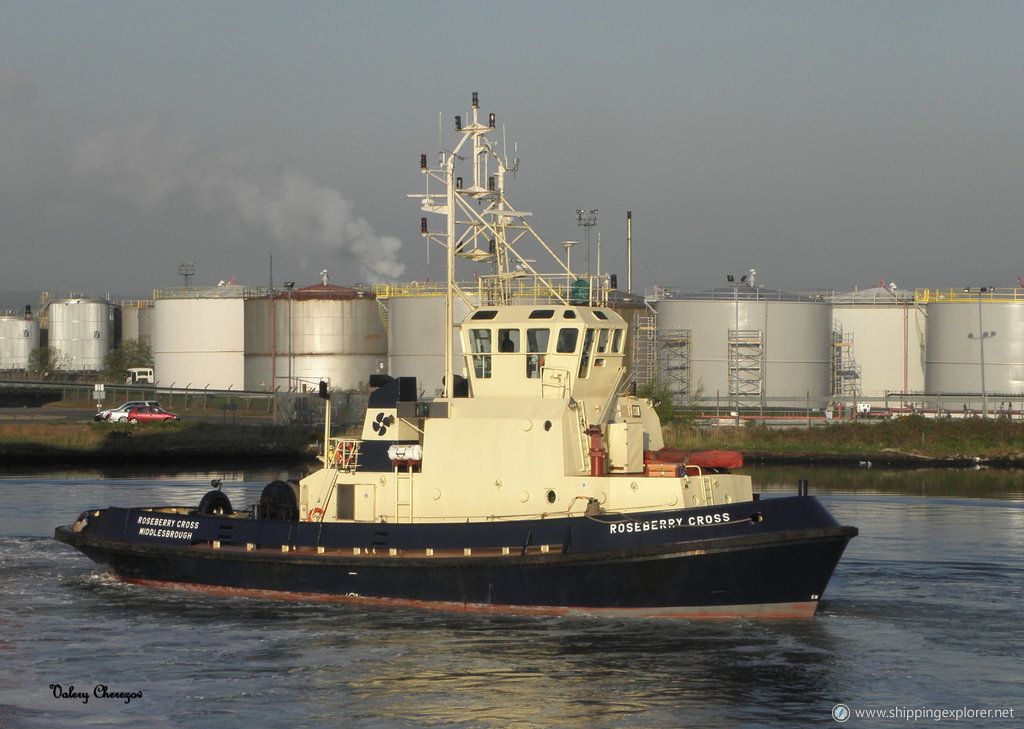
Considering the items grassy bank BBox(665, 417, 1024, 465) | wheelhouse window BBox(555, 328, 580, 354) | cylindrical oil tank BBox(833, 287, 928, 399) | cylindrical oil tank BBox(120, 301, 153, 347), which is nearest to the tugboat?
wheelhouse window BBox(555, 328, 580, 354)

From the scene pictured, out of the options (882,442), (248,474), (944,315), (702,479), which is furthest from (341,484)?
(944,315)

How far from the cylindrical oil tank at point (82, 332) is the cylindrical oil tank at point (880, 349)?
194ft

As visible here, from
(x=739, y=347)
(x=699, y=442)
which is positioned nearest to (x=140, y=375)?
(x=739, y=347)

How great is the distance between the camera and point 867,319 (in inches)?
2496

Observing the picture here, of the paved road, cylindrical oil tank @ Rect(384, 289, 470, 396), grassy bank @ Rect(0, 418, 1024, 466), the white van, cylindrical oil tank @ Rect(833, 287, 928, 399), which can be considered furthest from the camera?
the white van

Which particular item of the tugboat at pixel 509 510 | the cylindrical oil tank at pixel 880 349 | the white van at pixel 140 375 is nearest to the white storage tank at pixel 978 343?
the cylindrical oil tank at pixel 880 349

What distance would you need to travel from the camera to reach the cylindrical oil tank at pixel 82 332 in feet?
319

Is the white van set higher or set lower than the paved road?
higher

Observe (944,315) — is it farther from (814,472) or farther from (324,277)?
(324,277)

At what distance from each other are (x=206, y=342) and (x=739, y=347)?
94.3ft

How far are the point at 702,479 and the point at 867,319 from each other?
4787 centimetres

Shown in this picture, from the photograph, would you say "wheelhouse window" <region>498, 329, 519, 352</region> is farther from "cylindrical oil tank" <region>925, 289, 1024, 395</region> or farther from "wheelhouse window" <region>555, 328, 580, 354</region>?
"cylindrical oil tank" <region>925, 289, 1024, 395</region>

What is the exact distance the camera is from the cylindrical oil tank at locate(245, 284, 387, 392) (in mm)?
63000

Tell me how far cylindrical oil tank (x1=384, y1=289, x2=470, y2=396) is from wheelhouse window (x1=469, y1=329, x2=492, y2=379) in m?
36.8
